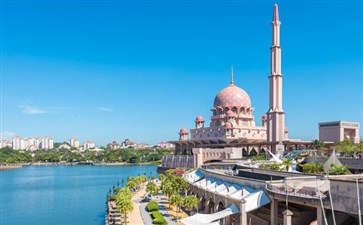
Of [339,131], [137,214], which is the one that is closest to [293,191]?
[137,214]

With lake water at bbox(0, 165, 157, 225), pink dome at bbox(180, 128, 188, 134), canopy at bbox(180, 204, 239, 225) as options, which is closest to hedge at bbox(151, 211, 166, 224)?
canopy at bbox(180, 204, 239, 225)

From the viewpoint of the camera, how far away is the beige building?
210 feet

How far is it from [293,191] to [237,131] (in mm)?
51232

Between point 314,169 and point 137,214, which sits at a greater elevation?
point 314,169

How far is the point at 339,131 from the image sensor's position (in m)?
64.0

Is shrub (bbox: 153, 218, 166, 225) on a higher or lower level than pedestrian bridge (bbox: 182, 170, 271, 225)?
lower

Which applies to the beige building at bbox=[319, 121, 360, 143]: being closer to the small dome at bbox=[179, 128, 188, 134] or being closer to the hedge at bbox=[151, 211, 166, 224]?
the small dome at bbox=[179, 128, 188, 134]

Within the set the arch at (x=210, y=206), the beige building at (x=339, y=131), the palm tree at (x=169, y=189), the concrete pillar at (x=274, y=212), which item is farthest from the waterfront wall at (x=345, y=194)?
the beige building at (x=339, y=131)

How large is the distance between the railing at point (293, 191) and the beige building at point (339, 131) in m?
48.0

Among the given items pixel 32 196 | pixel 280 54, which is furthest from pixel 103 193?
pixel 280 54

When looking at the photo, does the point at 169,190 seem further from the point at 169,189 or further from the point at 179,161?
the point at 179,161

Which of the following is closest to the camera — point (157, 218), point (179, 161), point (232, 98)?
point (157, 218)

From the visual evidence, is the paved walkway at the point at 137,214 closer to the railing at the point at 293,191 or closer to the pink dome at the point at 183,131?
the railing at the point at 293,191

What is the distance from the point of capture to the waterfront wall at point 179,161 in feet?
219
